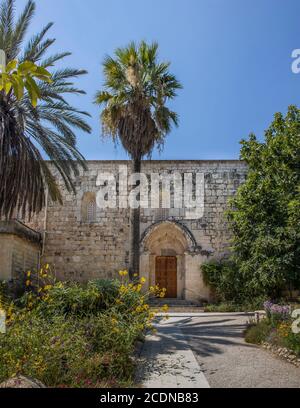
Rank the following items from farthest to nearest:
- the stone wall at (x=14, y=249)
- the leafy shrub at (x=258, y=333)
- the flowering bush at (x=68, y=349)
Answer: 1. the stone wall at (x=14, y=249)
2. the leafy shrub at (x=258, y=333)
3. the flowering bush at (x=68, y=349)

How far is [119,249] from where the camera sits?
1941 centimetres

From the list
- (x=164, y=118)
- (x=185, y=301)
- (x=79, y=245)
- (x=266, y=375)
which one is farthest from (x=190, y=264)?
(x=266, y=375)

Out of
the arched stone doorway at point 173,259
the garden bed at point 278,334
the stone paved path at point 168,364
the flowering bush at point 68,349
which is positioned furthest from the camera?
the arched stone doorway at point 173,259

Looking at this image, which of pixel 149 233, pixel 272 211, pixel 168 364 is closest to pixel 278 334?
pixel 168 364

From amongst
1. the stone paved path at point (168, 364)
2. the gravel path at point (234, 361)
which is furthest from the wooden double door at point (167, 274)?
the stone paved path at point (168, 364)

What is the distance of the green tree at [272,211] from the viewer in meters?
14.2

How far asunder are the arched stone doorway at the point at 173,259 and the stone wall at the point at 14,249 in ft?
17.7

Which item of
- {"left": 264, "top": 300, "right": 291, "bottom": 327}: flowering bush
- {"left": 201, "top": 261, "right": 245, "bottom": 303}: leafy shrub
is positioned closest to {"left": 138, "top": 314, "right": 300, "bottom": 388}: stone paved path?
{"left": 264, "top": 300, "right": 291, "bottom": 327}: flowering bush

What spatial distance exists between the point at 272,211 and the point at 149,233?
250 inches

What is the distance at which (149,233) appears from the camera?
19.3 metres

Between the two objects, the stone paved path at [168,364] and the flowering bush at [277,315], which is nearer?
the stone paved path at [168,364]

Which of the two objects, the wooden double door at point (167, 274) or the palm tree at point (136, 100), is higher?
the palm tree at point (136, 100)

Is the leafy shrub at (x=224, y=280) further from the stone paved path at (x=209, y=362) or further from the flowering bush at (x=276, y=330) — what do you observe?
the flowering bush at (x=276, y=330)

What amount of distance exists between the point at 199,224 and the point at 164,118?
674cm
